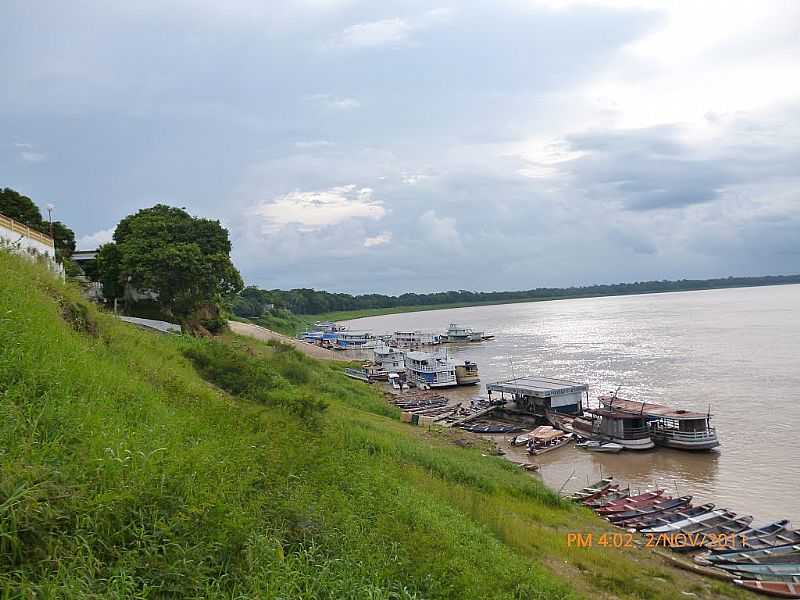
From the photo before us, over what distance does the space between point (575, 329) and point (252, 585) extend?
8984cm

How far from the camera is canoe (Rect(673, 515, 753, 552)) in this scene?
47.9 ft

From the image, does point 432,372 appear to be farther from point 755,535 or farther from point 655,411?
point 755,535

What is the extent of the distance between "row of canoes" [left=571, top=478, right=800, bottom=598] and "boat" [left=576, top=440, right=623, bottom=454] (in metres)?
7.33

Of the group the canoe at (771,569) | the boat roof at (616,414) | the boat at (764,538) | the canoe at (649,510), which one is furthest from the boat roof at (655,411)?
the canoe at (771,569)

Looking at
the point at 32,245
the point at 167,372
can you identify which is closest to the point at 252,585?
the point at 167,372

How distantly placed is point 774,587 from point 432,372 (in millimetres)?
37775

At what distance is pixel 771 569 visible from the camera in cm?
1294

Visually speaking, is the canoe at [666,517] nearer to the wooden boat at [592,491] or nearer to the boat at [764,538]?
the boat at [764,538]

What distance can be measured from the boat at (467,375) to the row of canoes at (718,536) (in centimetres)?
3018

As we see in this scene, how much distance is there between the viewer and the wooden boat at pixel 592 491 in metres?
19.1

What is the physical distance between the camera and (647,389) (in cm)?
3831

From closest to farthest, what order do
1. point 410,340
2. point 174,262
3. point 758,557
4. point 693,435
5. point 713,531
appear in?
point 758,557, point 713,531, point 693,435, point 174,262, point 410,340

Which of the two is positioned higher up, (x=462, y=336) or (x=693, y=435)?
(x=462, y=336)

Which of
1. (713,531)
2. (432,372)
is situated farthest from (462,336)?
(713,531)
